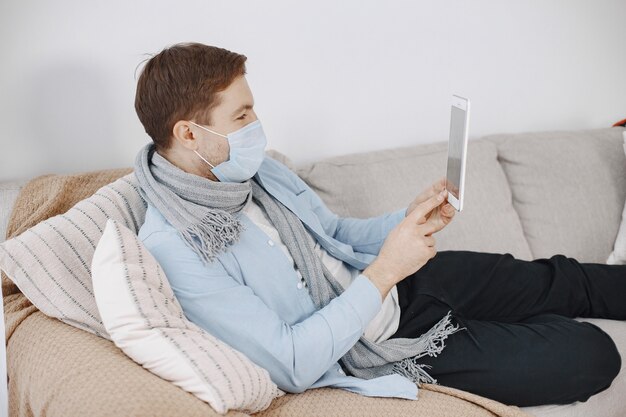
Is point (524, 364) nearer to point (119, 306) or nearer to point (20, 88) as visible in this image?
point (119, 306)

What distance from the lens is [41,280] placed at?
4.44 feet

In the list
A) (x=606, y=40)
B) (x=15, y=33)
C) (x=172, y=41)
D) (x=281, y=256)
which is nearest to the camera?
(x=281, y=256)

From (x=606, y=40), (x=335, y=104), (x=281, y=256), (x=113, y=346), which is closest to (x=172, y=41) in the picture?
(x=335, y=104)

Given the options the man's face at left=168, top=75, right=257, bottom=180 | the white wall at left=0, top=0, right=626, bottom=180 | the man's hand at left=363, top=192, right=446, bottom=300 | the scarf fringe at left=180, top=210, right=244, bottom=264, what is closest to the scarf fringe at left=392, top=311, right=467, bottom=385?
the man's hand at left=363, top=192, right=446, bottom=300

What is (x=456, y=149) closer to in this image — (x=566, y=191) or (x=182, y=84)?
(x=182, y=84)

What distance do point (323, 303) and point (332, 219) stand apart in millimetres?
369

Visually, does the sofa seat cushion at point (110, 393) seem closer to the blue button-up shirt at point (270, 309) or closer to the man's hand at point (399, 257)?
the blue button-up shirt at point (270, 309)

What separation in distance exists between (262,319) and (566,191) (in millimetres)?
1249

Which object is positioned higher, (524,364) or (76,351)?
(76,351)

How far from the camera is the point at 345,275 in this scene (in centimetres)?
171

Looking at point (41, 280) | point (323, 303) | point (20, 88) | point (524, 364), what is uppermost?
point (20, 88)

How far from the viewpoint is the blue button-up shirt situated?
4.41ft

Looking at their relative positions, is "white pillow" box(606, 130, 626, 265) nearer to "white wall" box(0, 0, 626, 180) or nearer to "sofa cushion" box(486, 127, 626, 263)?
"sofa cushion" box(486, 127, 626, 263)

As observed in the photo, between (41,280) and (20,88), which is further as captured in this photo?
(20,88)
